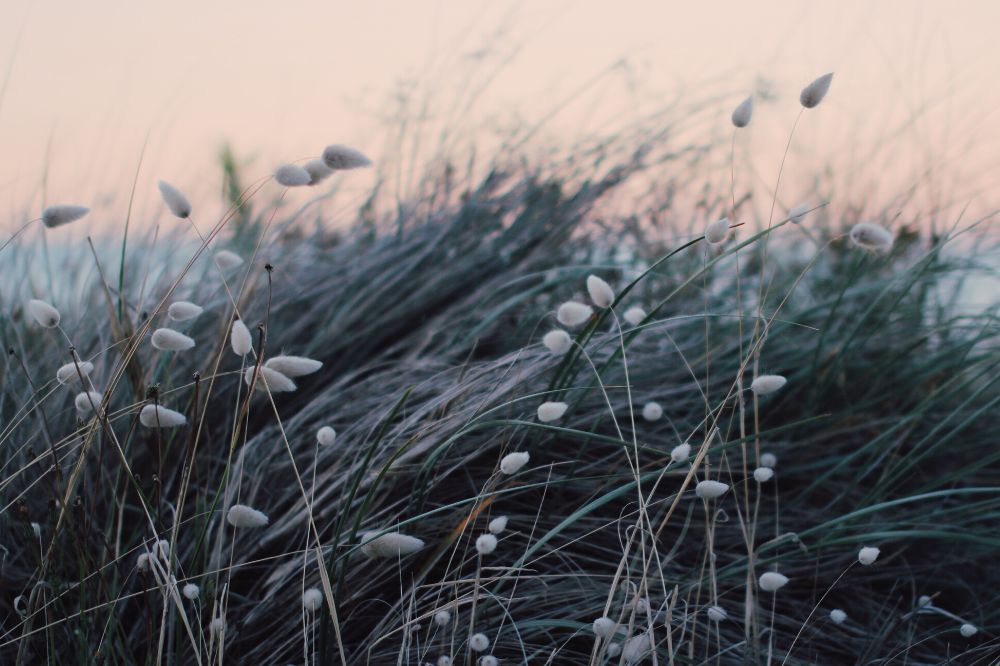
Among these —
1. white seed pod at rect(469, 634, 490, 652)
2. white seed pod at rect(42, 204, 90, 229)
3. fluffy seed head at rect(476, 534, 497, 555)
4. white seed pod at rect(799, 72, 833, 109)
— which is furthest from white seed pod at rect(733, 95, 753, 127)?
white seed pod at rect(42, 204, 90, 229)

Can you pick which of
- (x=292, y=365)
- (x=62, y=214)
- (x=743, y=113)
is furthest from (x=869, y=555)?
(x=62, y=214)

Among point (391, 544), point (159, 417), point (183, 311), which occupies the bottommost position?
point (391, 544)

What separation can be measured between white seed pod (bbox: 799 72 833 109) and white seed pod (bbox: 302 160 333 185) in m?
0.60

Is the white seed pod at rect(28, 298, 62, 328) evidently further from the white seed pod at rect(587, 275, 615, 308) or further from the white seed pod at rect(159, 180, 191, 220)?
the white seed pod at rect(587, 275, 615, 308)

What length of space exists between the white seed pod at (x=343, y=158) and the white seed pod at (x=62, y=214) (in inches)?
12.6

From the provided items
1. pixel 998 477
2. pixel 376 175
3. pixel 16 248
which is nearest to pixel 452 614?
pixel 998 477

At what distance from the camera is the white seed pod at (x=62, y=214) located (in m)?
1.13

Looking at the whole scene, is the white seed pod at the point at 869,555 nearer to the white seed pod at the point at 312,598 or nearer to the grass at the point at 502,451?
the grass at the point at 502,451

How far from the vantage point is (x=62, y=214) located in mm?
1136

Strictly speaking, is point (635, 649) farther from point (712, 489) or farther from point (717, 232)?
point (717, 232)

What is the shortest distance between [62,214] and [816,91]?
3.16ft

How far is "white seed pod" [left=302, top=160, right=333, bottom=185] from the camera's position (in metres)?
1.12

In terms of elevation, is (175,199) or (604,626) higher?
(175,199)


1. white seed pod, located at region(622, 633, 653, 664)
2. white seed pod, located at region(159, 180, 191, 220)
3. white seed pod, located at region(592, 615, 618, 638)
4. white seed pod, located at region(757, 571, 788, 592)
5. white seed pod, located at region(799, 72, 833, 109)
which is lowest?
white seed pod, located at region(622, 633, 653, 664)
